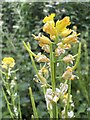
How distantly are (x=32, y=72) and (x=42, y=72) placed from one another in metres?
0.74

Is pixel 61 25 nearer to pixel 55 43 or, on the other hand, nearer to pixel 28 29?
pixel 55 43

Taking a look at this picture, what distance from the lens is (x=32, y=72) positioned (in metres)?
1.39

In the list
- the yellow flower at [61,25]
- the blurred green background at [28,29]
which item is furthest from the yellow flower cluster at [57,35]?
the blurred green background at [28,29]

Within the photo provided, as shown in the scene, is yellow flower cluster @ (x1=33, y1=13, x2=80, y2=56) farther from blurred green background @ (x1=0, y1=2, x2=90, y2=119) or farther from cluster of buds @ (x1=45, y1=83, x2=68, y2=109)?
blurred green background @ (x1=0, y1=2, x2=90, y2=119)

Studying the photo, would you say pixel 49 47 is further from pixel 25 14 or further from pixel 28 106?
pixel 25 14

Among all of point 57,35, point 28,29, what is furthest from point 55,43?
point 28,29

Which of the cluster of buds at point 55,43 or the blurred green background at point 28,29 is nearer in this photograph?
the cluster of buds at point 55,43

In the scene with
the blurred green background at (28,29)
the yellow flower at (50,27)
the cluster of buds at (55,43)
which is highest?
the yellow flower at (50,27)

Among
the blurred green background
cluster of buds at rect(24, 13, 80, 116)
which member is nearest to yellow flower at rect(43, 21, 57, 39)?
cluster of buds at rect(24, 13, 80, 116)

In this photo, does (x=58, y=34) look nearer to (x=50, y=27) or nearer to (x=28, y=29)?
(x=50, y=27)

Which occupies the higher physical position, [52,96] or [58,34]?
[58,34]

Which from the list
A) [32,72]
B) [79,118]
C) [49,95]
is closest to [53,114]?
[49,95]

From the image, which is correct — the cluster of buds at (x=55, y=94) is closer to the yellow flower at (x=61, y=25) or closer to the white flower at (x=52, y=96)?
the white flower at (x=52, y=96)

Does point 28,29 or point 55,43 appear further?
point 28,29
